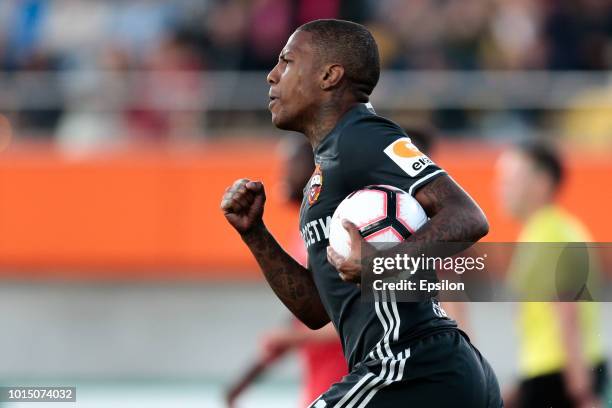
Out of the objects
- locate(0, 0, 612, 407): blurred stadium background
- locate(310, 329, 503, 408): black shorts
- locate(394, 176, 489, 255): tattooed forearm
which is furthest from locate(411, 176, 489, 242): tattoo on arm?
locate(0, 0, 612, 407): blurred stadium background

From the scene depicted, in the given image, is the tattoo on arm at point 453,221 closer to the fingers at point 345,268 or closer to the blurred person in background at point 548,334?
Answer: the fingers at point 345,268

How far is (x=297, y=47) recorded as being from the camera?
14.5 feet

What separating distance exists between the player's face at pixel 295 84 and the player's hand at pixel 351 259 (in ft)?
1.86

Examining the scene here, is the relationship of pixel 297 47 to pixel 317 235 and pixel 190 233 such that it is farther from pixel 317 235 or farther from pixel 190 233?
pixel 190 233

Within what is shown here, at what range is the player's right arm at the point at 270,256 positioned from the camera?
15.2 ft

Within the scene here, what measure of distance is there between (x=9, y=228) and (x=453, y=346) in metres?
9.86

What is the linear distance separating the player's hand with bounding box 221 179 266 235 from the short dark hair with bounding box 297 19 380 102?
0.52m

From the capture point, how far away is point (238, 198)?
4.62 m

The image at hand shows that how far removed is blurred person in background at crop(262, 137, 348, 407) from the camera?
641 centimetres

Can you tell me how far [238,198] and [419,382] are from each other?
0.97 metres

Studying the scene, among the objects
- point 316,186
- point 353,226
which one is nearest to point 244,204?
point 316,186

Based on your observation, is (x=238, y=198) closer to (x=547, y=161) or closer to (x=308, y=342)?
(x=308, y=342)

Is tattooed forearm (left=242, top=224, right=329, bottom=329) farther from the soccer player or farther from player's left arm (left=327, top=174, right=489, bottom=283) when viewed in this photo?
player's left arm (left=327, top=174, right=489, bottom=283)

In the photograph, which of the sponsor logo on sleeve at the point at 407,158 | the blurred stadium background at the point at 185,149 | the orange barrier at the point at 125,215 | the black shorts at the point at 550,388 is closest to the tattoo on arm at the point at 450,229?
the sponsor logo on sleeve at the point at 407,158
